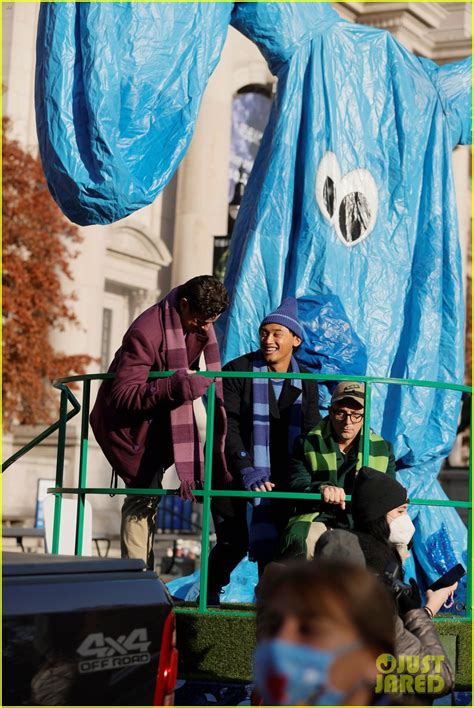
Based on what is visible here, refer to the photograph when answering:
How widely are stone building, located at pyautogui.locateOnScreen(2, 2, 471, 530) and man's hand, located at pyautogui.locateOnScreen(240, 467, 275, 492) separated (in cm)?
1591

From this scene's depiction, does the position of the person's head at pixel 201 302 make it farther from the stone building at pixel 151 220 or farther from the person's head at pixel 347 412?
the stone building at pixel 151 220

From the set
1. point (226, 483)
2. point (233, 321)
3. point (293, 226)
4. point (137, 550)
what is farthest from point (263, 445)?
point (293, 226)

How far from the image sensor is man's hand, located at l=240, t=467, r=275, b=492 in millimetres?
5379

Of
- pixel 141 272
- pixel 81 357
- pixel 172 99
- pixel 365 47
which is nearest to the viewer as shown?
pixel 172 99

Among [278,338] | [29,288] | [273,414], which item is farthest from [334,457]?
[29,288]

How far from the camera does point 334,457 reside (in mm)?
5145

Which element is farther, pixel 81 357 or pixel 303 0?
pixel 81 357

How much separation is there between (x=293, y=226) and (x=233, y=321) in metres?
0.77

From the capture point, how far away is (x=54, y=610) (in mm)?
2824

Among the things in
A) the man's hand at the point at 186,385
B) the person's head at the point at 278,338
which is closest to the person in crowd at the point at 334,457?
the man's hand at the point at 186,385

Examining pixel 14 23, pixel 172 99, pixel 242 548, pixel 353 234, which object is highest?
pixel 14 23

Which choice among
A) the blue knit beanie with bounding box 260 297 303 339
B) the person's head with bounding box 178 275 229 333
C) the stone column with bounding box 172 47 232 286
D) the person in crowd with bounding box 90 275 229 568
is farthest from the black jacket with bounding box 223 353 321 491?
the stone column with bounding box 172 47 232 286

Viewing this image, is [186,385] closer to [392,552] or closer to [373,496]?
[373,496]

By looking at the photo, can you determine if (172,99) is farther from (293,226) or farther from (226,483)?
(226,483)
